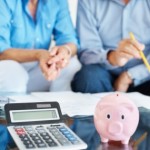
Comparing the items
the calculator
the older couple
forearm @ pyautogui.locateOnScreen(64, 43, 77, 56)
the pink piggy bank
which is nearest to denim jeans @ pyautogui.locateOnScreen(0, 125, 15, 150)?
the calculator

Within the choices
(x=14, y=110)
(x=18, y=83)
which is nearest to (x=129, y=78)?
(x=18, y=83)

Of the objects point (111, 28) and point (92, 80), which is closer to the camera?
point (92, 80)

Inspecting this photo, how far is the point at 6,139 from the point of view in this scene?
595 mm

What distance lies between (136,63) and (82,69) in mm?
218

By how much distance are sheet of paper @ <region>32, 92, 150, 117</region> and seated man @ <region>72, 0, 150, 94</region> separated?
0.22 meters

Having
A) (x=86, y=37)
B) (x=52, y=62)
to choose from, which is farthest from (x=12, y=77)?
(x=86, y=37)

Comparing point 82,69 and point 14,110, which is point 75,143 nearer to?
point 14,110

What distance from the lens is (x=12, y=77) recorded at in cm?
106

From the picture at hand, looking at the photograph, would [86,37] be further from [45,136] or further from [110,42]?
[45,136]

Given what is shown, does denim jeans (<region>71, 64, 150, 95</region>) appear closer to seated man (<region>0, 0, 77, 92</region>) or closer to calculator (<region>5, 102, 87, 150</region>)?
seated man (<region>0, 0, 77, 92</region>)

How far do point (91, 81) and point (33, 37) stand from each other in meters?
0.29

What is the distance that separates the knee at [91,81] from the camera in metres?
1.20

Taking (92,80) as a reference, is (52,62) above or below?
above

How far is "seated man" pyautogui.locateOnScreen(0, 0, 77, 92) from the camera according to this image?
1133mm
